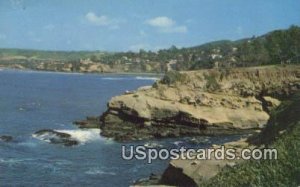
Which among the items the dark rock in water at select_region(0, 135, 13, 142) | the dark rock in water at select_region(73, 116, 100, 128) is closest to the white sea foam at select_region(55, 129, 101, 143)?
the dark rock in water at select_region(73, 116, 100, 128)

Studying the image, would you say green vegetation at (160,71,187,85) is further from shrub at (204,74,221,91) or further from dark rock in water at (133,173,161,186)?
dark rock in water at (133,173,161,186)

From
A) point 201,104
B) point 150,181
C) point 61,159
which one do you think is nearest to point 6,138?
point 61,159

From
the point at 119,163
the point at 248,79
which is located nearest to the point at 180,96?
the point at 248,79

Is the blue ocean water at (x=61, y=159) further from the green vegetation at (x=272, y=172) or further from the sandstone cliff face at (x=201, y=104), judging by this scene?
the green vegetation at (x=272, y=172)

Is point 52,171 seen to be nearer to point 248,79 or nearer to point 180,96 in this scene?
point 180,96

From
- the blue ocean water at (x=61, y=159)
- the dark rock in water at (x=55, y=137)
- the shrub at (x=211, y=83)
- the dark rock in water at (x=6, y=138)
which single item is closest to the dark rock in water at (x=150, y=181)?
the blue ocean water at (x=61, y=159)
